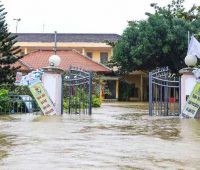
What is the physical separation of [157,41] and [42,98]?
65.5ft

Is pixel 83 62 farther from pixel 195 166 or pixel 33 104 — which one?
pixel 195 166

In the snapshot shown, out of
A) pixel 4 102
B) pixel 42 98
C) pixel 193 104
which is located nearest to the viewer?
pixel 193 104

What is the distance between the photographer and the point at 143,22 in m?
36.2

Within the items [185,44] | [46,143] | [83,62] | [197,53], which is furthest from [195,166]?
[83,62]

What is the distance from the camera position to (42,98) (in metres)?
15.5

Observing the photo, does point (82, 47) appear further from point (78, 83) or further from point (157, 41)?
point (78, 83)

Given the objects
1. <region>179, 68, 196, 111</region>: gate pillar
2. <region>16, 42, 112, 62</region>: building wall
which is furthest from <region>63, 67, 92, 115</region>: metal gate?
<region>16, 42, 112, 62</region>: building wall

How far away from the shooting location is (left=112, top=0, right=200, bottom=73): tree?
3434cm

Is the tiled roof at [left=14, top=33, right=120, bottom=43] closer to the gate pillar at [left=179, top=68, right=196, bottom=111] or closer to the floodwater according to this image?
the gate pillar at [left=179, top=68, right=196, bottom=111]

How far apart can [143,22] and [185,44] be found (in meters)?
3.73

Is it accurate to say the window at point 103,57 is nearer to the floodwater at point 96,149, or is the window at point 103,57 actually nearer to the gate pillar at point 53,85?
the gate pillar at point 53,85

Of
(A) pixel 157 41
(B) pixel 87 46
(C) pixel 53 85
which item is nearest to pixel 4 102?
(C) pixel 53 85

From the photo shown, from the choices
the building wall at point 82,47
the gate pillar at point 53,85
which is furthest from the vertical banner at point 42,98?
the building wall at point 82,47

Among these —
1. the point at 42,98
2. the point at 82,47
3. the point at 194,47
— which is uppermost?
the point at 82,47
